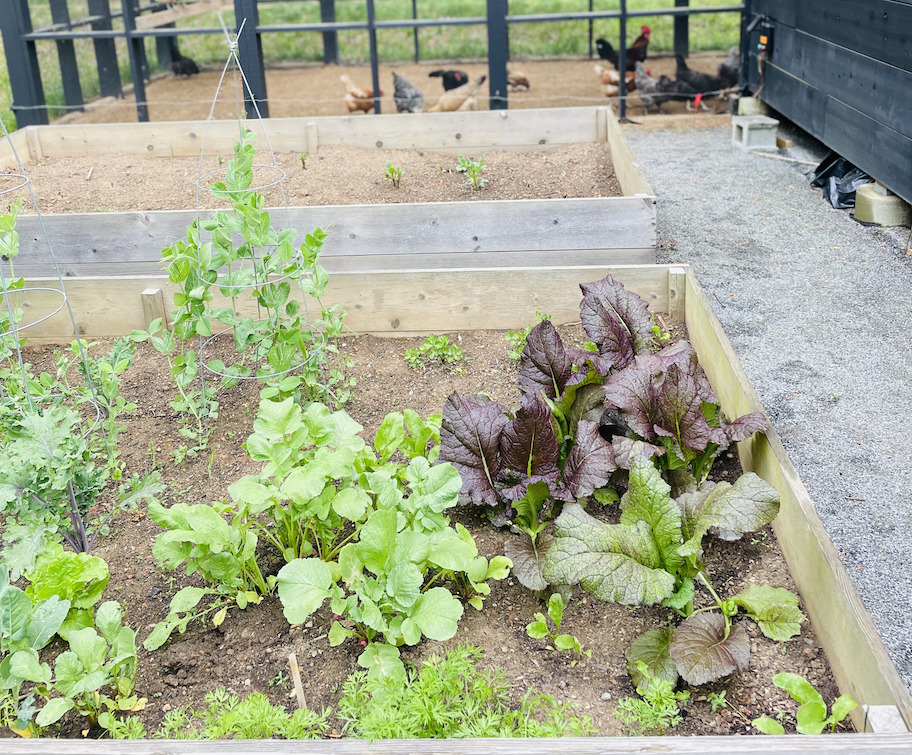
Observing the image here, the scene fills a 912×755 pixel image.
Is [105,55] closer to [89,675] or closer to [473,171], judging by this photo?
[473,171]

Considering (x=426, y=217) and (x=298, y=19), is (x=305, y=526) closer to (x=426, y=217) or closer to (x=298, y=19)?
(x=426, y=217)

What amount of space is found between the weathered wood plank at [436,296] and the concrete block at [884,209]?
228 cm

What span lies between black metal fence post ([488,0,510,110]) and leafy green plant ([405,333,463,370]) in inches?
175

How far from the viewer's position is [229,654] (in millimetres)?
2025

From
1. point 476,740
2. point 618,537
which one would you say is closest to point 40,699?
point 476,740

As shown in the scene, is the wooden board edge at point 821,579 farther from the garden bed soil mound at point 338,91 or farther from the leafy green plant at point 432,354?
the garden bed soil mound at point 338,91

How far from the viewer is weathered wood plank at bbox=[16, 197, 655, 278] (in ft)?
12.6

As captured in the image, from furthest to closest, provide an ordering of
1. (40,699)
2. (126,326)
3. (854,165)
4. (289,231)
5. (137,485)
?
(854,165)
(126,326)
(289,231)
(137,485)
(40,699)

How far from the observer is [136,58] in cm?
731

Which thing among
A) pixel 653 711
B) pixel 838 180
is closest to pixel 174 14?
pixel 838 180

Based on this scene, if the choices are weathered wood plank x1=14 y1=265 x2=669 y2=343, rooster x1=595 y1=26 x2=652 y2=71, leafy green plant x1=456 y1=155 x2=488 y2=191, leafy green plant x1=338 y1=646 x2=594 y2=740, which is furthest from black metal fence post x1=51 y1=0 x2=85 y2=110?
leafy green plant x1=338 y1=646 x2=594 y2=740

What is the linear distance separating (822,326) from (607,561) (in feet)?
7.81

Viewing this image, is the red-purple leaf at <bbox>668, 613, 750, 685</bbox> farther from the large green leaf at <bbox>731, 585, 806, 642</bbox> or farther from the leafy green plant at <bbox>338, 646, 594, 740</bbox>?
the leafy green plant at <bbox>338, 646, 594, 740</bbox>

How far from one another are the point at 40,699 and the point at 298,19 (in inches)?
514
